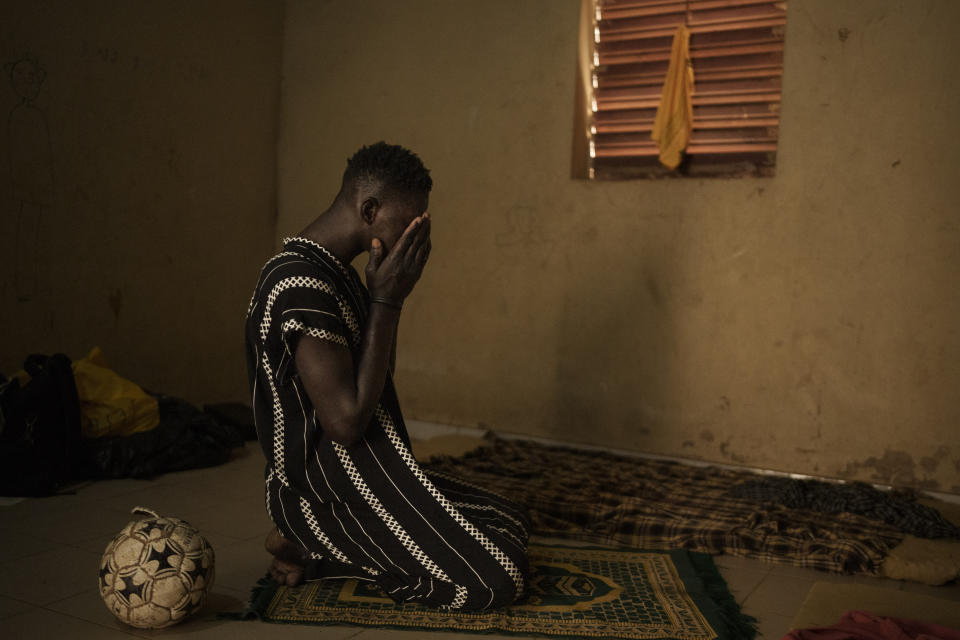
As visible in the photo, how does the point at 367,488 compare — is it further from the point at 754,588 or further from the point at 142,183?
the point at 142,183

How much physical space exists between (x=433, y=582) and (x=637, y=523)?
1.13m

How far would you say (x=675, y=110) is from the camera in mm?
4254

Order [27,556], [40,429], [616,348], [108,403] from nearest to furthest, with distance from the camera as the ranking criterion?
1. [27,556]
2. [40,429]
3. [108,403]
4. [616,348]

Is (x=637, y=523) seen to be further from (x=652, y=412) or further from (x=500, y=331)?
(x=500, y=331)

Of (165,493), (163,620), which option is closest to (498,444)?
(165,493)

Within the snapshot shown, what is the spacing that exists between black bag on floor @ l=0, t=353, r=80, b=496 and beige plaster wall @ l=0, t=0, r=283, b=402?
646mm

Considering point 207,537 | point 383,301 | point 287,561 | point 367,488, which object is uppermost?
point 383,301

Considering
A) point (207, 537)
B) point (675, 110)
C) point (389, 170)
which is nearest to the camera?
point (389, 170)

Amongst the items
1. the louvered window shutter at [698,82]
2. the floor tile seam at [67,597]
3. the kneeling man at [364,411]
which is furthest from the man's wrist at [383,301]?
the louvered window shutter at [698,82]

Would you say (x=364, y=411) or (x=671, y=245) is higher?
(x=671, y=245)

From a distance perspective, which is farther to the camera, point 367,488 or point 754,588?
point 754,588

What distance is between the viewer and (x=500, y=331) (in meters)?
4.89

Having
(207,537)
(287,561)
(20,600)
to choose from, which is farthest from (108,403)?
(287,561)

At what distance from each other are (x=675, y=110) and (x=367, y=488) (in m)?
2.87
